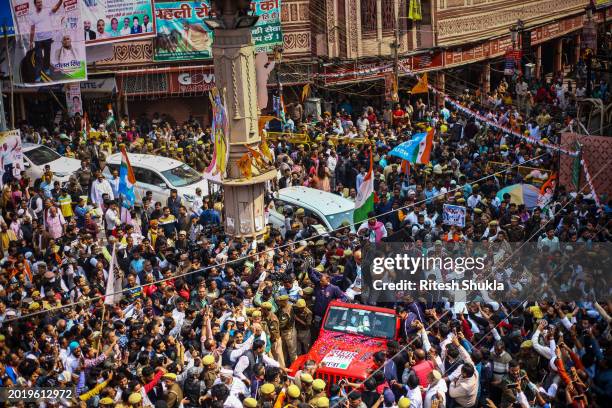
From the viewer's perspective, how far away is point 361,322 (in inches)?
488

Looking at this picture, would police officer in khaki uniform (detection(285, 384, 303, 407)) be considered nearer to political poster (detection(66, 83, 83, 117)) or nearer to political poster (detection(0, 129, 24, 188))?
political poster (detection(0, 129, 24, 188))

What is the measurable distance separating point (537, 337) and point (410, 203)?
6.23 meters

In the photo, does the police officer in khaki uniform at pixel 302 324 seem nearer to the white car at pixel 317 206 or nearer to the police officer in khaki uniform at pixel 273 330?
the police officer in khaki uniform at pixel 273 330

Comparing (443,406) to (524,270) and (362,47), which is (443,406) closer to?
(524,270)

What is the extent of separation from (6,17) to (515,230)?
15878 mm

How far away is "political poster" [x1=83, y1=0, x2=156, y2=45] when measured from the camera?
27938 millimetres

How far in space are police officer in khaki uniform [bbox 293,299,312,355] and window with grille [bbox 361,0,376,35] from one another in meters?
19.5

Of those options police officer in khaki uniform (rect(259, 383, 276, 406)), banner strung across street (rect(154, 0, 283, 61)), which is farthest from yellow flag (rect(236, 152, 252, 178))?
banner strung across street (rect(154, 0, 283, 61))

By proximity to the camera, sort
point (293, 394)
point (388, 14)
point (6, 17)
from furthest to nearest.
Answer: point (388, 14)
point (6, 17)
point (293, 394)

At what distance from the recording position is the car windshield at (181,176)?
1956 centimetres

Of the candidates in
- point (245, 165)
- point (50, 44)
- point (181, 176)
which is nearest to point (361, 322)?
point (245, 165)

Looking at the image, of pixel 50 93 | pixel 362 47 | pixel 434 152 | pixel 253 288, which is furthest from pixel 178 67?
pixel 253 288
